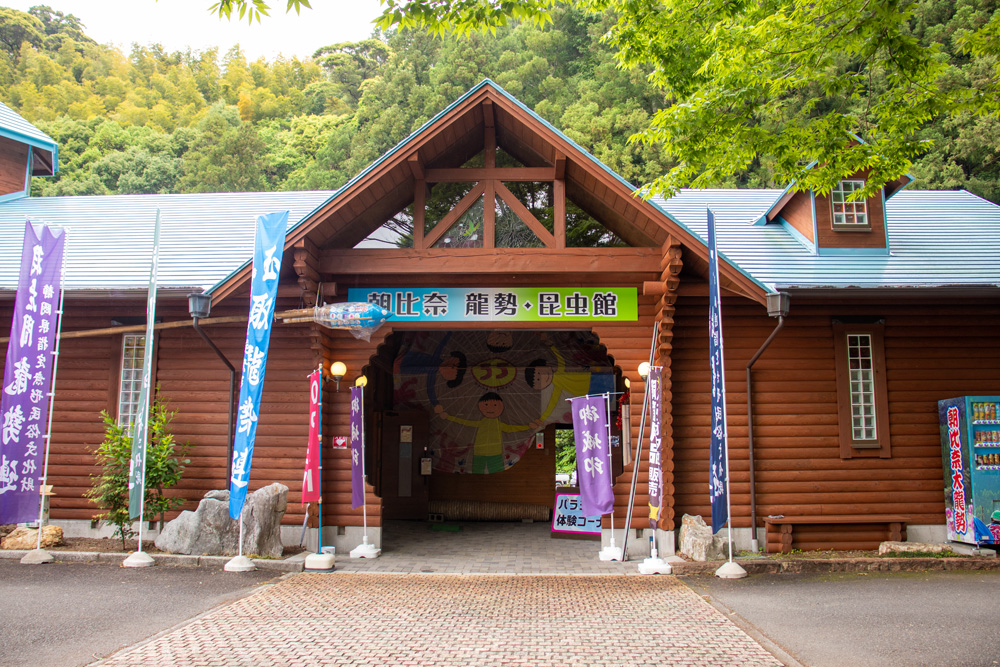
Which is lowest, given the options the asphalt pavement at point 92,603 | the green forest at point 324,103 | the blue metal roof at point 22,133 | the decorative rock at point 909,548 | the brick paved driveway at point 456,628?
the brick paved driveway at point 456,628

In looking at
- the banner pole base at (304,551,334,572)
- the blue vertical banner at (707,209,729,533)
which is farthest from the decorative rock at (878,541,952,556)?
the banner pole base at (304,551,334,572)

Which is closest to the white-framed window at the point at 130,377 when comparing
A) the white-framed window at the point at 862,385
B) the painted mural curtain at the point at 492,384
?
the painted mural curtain at the point at 492,384

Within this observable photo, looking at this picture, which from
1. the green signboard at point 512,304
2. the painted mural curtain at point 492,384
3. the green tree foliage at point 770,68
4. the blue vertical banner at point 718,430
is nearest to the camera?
the green tree foliage at point 770,68

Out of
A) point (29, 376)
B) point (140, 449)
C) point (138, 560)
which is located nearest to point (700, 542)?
point (138, 560)

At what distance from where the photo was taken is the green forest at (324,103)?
22.9 meters

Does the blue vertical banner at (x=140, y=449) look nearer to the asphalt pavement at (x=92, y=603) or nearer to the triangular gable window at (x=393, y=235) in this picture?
the asphalt pavement at (x=92, y=603)

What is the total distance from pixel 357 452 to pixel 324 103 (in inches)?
1524

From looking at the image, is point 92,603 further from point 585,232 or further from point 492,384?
point 492,384

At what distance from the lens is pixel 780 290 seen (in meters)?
8.96

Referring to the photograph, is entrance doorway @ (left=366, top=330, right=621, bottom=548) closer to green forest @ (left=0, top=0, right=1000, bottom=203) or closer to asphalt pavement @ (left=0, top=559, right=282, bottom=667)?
asphalt pavement @ (left=0, top=559, right=282, bottom=667)

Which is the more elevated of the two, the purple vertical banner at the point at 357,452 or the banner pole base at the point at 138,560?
the purple vertical banner at the point at 357,452

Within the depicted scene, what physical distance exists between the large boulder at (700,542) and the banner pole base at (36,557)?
828 centimetres

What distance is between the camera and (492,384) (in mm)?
13602

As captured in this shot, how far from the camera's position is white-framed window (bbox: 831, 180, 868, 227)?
11.6 metres
